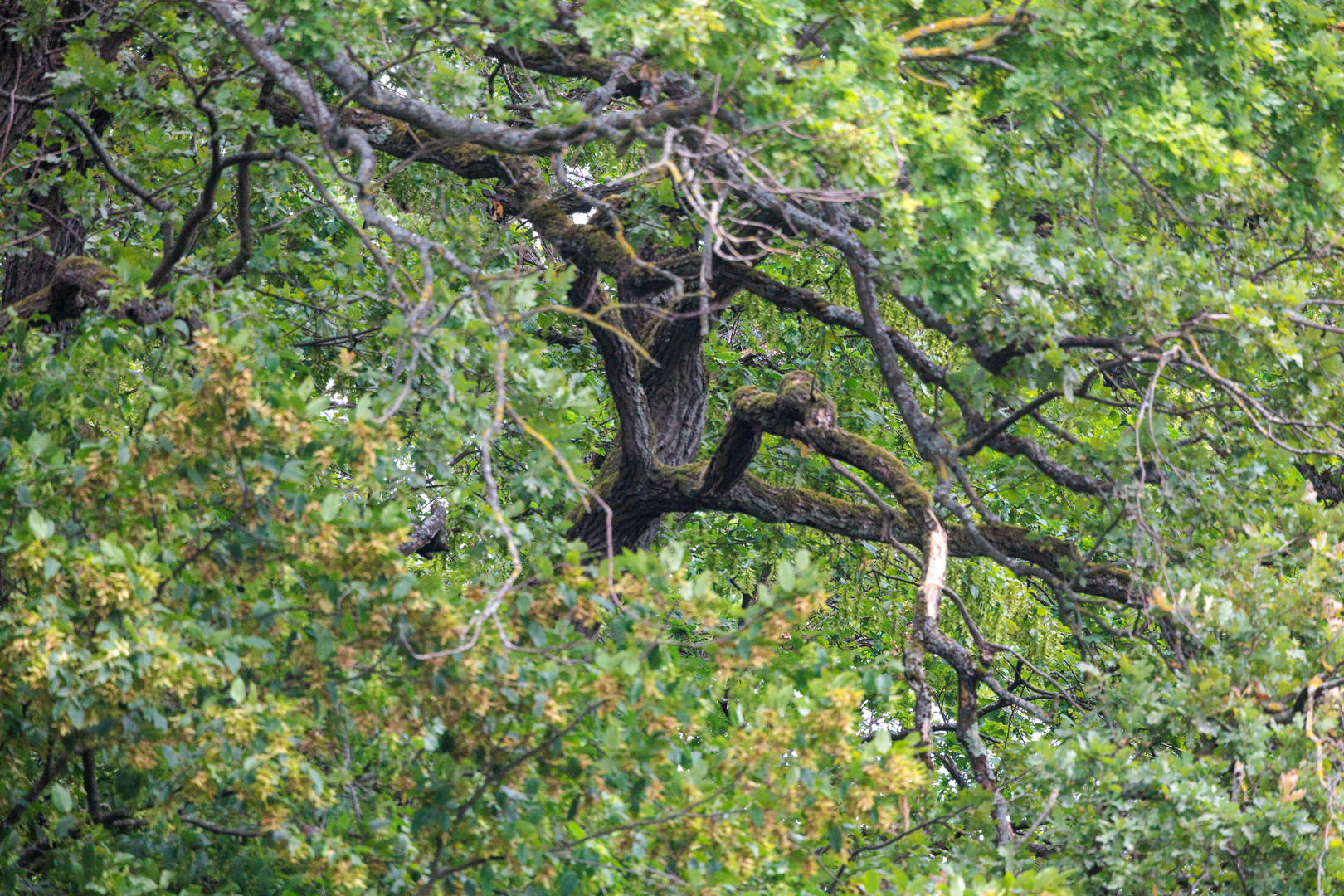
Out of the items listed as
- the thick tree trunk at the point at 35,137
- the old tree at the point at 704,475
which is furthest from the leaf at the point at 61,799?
the thick tree trunk at the point at 35,137

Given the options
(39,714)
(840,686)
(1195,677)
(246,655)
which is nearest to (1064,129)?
(1195,677)

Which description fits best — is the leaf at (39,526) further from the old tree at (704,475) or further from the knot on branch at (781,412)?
the knot on branch at (781,412)

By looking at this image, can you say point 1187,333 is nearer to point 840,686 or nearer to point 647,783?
point 840,686

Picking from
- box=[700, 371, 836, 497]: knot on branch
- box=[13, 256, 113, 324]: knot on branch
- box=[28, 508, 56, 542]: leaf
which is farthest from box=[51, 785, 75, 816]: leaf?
box=[700, 371, 836, 497]: knot on branch

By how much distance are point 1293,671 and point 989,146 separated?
232cm

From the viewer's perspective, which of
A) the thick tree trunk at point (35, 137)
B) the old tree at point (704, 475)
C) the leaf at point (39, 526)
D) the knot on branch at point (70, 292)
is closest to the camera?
the leaf at point (39, 526)

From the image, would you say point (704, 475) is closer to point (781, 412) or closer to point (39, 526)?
point (781, 412)

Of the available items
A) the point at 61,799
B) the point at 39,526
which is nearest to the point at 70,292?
the point at 39,526

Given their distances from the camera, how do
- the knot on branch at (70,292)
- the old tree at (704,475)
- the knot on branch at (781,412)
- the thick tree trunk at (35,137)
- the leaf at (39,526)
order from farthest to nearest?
the knot on branch at (781,412), the thick tree trunk at (35,137), the knot on branch at (70,292), the old tree at (704,475), the leaf at (39,526)

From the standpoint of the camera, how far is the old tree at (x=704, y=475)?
3.98 m

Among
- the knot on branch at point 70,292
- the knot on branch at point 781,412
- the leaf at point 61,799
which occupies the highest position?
the knot on branch at point 70,292

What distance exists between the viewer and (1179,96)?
508 centimetres

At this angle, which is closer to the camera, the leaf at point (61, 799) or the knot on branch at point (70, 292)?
the leaf at point (61, 799)

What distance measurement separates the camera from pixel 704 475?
7.50 meters
